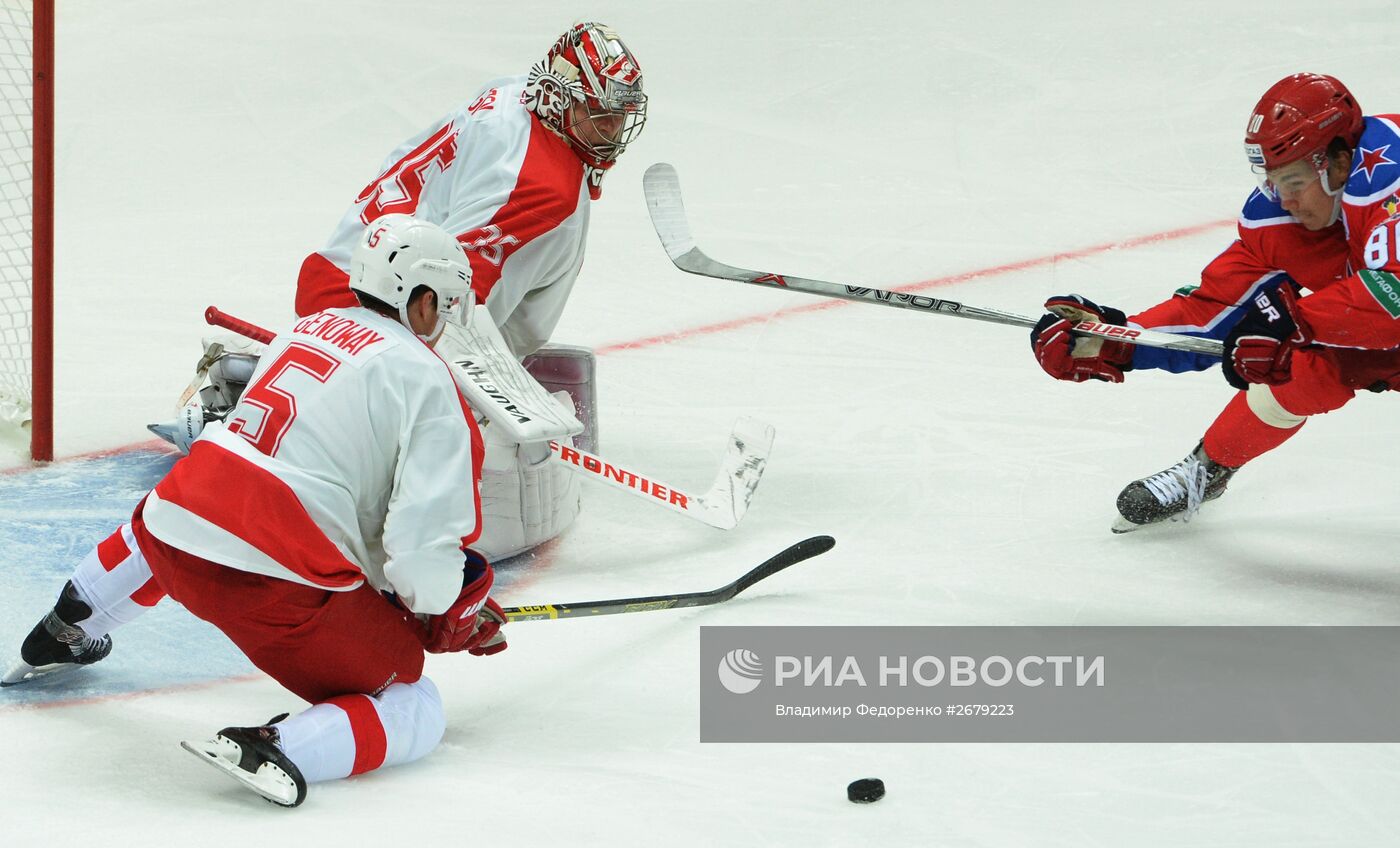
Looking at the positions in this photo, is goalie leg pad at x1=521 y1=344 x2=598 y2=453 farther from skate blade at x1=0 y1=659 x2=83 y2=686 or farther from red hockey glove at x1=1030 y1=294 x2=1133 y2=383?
skate blade at x1=0 y1=659 x2=83 y2=686

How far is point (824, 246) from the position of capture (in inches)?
213

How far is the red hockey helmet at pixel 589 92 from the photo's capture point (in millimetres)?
3105

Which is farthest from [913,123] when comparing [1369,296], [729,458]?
[1369,296]

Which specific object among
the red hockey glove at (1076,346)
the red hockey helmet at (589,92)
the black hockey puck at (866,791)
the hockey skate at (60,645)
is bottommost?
the black hockey puck at (866,791)

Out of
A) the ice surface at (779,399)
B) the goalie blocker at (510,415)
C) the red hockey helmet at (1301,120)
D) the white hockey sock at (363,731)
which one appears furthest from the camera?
the goalie blocker at (510,415)

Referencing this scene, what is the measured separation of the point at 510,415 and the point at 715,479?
2.62 ft

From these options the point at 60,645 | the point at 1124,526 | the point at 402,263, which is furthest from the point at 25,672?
the point at 1124,526

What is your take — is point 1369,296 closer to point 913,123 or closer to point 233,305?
point 233,305

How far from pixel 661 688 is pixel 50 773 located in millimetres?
928

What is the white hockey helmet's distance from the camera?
221 cm

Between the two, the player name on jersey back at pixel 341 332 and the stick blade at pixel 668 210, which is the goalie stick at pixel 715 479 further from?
the player name on jersey back at pixel 341 332

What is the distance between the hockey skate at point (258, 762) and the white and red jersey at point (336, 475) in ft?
0.69

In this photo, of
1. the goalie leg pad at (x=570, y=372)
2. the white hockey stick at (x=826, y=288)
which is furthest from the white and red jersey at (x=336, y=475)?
the white hockey stick at (x=826, y=288)

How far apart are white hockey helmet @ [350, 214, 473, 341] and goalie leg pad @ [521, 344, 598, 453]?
120cm
